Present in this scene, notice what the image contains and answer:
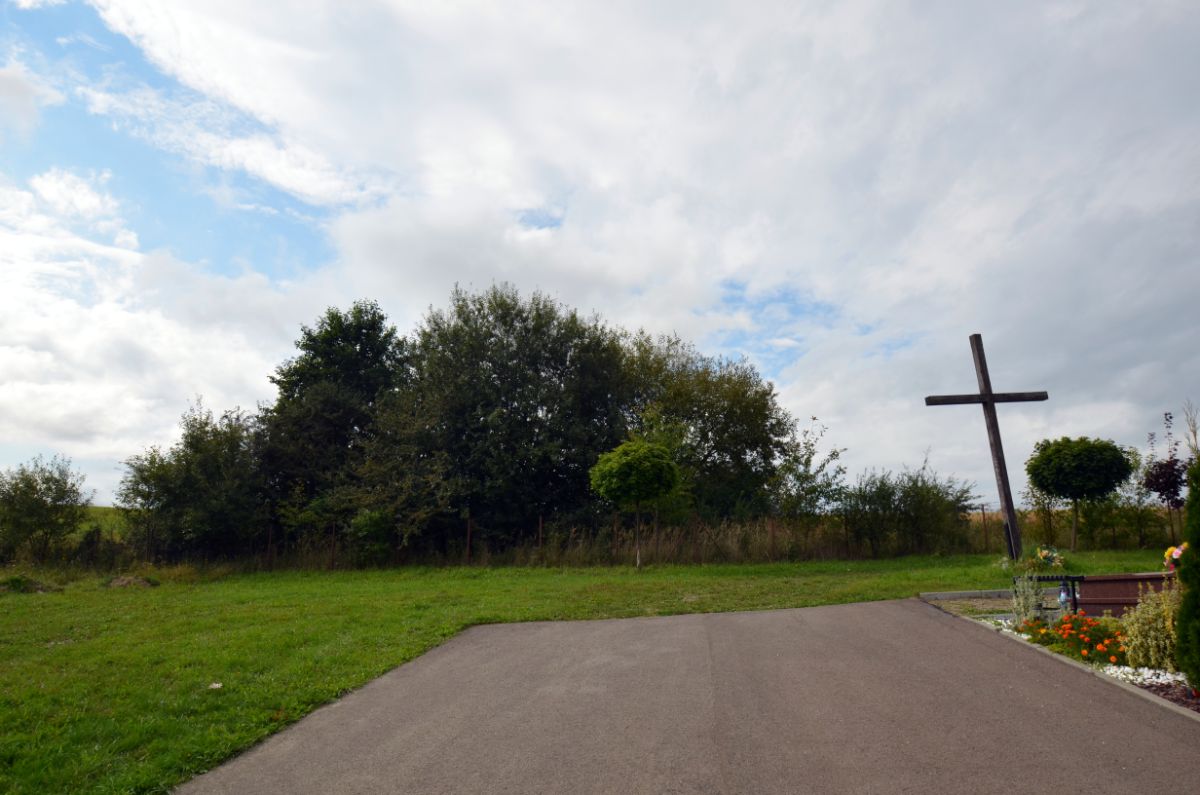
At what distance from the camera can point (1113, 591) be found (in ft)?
29.1

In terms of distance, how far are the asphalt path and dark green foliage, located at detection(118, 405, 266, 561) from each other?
1822 cm

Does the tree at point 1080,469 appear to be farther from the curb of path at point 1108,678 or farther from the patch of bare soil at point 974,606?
the curb of path at point 1108,678

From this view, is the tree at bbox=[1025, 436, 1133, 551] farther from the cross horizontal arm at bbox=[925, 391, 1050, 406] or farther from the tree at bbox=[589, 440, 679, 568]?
the tree at bbox=[589, 440, 679, 568]

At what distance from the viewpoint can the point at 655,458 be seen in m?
18.4

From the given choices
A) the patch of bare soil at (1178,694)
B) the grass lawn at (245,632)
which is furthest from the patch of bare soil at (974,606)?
the patch of bare soil at (1178,694)

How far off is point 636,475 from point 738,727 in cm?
1252

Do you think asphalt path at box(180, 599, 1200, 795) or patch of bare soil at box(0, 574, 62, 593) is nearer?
asphalt path at box(180, 599, 1200, 795)

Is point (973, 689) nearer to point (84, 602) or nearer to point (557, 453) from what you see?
point (84, 602)

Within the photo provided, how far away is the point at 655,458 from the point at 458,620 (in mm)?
8453

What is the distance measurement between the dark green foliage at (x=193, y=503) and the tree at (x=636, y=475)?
12.6 meters

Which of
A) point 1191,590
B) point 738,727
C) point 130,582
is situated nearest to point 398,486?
point 130,582

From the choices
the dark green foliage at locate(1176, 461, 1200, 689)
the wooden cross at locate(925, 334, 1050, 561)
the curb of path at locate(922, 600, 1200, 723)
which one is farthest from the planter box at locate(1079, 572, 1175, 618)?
the wooden cross at locate(925, 334, 1050, 561)

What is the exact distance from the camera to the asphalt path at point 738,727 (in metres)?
4.46

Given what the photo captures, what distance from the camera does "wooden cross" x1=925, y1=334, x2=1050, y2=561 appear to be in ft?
51.1
